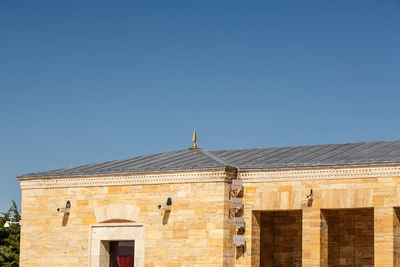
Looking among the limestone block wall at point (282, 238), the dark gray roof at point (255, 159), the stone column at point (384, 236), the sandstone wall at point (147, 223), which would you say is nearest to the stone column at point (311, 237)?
the dark gray roof at point (255, 159)

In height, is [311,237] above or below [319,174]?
below

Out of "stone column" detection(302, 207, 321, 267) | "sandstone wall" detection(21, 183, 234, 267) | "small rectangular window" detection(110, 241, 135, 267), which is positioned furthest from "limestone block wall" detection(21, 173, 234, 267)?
"stone column" detection(302, 207, 321, 267)

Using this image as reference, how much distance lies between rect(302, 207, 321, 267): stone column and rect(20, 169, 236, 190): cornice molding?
3.15m

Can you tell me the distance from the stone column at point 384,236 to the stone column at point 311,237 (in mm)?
1945

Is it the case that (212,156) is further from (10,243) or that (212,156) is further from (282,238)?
(10,243)

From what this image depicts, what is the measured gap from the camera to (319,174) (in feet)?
83.3

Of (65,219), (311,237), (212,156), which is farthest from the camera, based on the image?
(212,156)

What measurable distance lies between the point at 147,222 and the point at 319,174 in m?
6.59

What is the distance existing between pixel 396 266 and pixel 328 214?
348 centimetres

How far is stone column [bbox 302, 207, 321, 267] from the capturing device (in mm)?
25062

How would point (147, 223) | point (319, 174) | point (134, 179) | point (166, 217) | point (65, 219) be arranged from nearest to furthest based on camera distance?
point (319, 174) < point (166, 217) < point (147, 223) < point (134, 179) < point (65, 219)

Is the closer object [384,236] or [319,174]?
[384,236]

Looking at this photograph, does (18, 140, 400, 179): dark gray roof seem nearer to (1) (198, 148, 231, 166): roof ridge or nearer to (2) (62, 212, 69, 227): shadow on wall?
(1) (198, 148, 231, 166): roof ridge

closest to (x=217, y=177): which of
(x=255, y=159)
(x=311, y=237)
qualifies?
(x=255, y=159)
